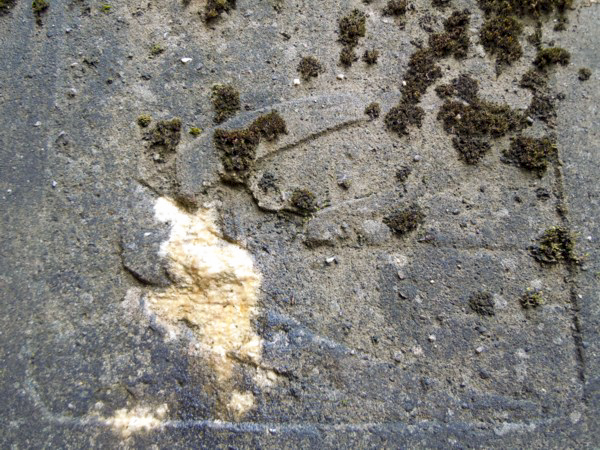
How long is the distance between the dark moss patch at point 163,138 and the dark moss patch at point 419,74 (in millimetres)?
1548

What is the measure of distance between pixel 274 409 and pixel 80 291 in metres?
1.31

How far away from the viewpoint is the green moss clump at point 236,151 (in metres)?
3.12

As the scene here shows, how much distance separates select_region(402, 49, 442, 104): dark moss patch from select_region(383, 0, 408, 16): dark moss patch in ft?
1.11

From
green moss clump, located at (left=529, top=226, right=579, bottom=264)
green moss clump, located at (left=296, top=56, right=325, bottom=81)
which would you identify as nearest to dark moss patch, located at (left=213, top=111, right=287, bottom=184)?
green moss clump, located at (left=296, top=56, right=325, bottom=81)

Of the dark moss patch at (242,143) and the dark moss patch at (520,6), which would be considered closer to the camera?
the dark moss patch at (242,143)

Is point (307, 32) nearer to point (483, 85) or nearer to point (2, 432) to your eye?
point (483, 85)

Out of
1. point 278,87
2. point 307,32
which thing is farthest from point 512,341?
point 307,32

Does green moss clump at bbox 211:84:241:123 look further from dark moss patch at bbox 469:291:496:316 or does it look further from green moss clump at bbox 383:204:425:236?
dark moss patch at bbox 469:291:496:316

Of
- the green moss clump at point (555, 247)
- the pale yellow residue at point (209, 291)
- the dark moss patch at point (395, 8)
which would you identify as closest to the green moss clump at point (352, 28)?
the dark moss patch at point (395, 8)

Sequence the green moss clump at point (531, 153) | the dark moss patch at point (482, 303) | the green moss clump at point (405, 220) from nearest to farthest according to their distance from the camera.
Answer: the dark moss patch at point (482, 303) → the green moss clump at point (405, 220) → the green moss clump at point (531, 153)

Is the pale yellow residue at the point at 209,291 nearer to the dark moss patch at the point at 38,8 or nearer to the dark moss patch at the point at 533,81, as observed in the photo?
the dark moss patch at the point at 38,8

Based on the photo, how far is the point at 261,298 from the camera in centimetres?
296

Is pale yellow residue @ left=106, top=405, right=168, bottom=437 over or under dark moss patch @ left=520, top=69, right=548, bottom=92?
under

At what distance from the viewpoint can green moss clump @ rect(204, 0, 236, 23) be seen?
3410 millimetres
